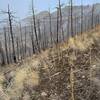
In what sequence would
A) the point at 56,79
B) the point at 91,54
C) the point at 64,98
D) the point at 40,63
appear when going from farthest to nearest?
the point at 40,63 < the point at 91,54 < the point at 56,79 < the point at 64,98

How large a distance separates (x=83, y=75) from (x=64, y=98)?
1.38m

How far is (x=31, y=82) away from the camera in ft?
31.8

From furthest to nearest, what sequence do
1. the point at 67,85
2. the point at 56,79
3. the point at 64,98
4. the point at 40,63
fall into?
the point at 40,63
the point at 56,79
the point at 67,85
the point at 64,98

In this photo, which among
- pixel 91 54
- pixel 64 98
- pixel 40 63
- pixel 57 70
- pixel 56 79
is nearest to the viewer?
pixel 64 98

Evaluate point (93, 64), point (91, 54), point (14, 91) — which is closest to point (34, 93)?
point (14, 91)

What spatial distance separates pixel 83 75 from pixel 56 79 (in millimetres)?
851

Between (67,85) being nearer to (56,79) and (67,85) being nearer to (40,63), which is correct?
(56,79)

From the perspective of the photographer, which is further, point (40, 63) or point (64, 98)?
point (40, 63)

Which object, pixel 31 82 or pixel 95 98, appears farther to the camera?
pixel 31 82

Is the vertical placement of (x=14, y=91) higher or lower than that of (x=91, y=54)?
lower

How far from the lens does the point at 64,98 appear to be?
8.04 meters

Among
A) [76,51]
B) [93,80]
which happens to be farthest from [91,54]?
[93,80]

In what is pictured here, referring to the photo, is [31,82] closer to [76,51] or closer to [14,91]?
[14,91]

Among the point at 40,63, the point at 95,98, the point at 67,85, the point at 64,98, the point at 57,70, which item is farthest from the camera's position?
the point at 40,63
